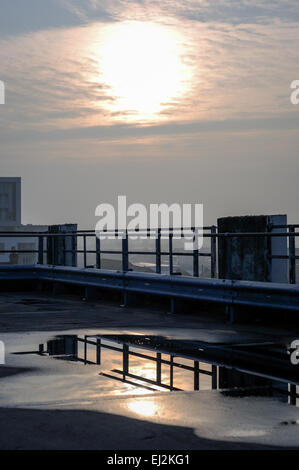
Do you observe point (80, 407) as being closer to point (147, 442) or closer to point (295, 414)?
point (147, 442)

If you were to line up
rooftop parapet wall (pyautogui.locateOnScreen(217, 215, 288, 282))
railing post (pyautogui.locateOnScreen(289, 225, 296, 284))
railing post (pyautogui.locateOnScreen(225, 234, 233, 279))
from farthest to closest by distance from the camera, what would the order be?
railing post (pyautogui.locateOnScreen(225, 234, 233, 279)), rooftop parapet wall (pyautogui.locateOnScreen(217, 215, 288, 282)), railing post (pyautogui.locateOnScreen(289, 225, 296, 284))

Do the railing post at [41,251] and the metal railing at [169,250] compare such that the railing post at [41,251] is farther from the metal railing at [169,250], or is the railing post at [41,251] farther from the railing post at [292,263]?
the railing post at [292,263]

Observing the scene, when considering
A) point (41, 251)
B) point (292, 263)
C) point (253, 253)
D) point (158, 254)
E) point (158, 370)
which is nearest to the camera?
point (158, 370)

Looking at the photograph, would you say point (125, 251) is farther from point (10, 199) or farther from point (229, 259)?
point (10, 199)

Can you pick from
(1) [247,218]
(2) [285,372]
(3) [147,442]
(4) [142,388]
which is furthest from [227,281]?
(3) [147,442]

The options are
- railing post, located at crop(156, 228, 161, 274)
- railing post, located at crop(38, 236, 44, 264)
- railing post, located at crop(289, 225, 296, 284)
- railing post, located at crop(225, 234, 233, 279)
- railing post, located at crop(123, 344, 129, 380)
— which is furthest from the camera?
railing post, located at crop(38, 236, 44, 264)

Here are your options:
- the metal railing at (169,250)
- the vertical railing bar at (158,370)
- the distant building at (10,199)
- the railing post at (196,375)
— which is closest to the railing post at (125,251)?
the metal railing at (169,250)

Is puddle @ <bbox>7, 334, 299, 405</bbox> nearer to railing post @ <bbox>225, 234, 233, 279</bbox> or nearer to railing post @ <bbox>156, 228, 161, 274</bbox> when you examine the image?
railing post @ <bbox>225, 234, 233, 279</bbox>

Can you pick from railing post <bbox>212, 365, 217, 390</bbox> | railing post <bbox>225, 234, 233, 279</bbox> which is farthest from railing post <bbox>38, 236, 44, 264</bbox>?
railing post <bbox>212, 365, 217, 390</bbox>

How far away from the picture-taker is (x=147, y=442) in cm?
541

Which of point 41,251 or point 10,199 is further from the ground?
point 10,199

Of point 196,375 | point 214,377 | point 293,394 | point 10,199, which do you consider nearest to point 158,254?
point 196,375

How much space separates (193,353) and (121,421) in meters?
3.74

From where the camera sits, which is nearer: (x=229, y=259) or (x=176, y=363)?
(x=176, y=363)
